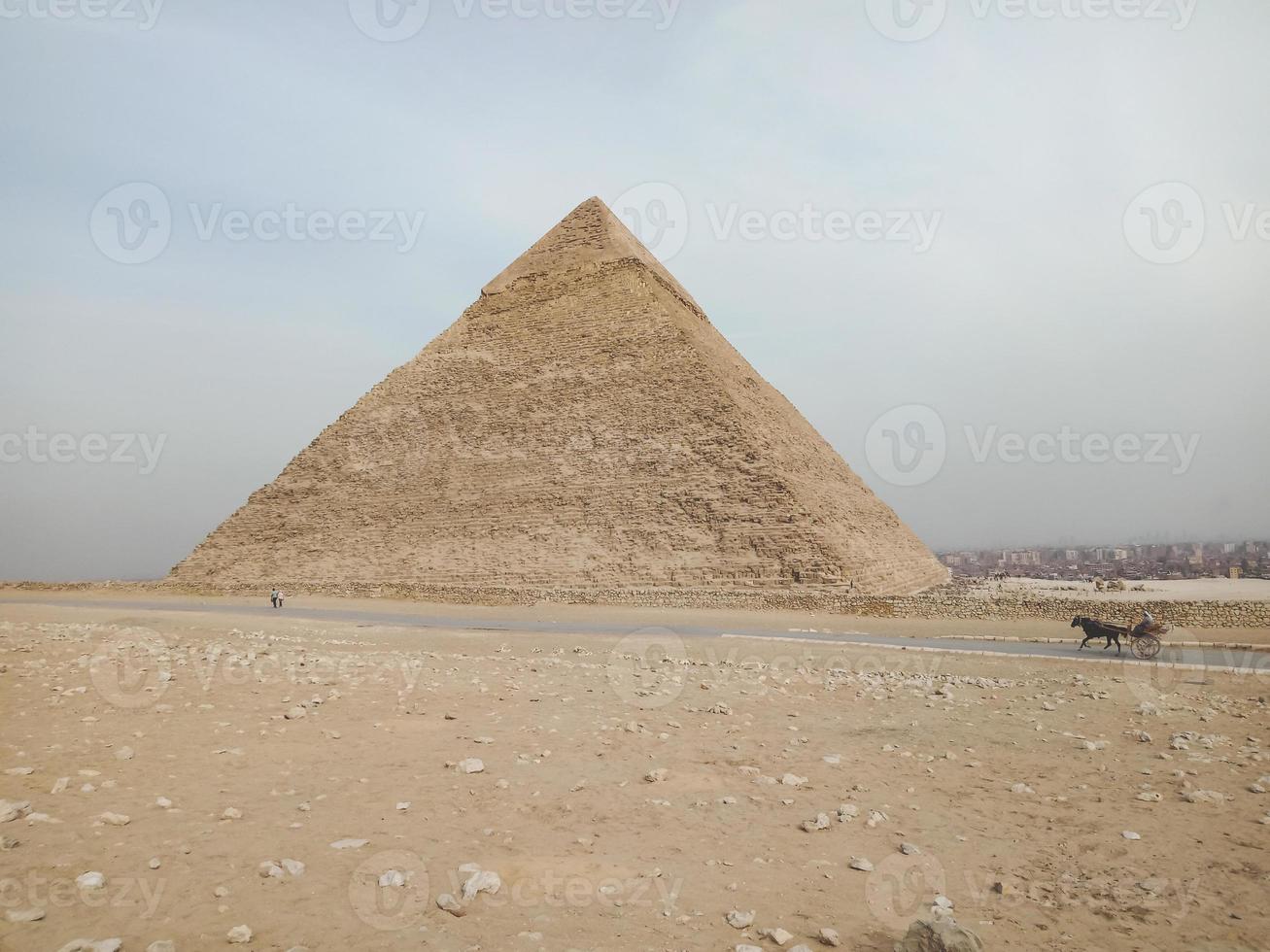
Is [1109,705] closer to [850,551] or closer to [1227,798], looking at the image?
[1227,798]

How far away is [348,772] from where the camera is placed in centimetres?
438

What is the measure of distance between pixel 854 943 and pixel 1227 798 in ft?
10.7

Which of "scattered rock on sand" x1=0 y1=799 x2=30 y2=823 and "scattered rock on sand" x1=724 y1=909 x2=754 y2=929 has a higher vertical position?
"scattered rock on sand" x1=0 y1=799 x2=30 y2=823

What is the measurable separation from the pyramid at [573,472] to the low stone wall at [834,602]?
0.76 meters

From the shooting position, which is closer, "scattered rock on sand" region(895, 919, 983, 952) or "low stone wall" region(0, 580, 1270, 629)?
"scattered rock on sand" region(895, 919, 983, 952)

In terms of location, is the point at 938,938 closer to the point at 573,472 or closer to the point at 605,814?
the point at 605,814

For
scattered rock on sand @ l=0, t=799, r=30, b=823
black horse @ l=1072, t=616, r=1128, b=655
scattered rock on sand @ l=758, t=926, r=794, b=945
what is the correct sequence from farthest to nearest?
1. black horse @ l=1072, t=616, r=1128, b=655
2. scattered rock on sand @ l=0, t=799, r=30, b=823
3. scattered rock on sand @ l=758, t=926, r=794, b=945

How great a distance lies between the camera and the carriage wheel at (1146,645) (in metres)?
11.4

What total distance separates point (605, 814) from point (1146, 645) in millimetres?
11795

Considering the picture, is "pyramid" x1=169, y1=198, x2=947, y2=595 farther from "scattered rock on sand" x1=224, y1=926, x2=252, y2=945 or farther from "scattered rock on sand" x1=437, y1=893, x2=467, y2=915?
"scattered rock on sand" x1=224, y1=926, x2=252, y2=945

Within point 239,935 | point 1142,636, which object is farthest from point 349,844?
point 1142,636

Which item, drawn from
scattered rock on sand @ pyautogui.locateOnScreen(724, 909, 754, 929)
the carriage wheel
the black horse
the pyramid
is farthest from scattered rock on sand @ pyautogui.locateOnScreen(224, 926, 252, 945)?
the pyramid

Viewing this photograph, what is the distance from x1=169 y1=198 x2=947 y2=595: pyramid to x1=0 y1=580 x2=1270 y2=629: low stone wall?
0.76m

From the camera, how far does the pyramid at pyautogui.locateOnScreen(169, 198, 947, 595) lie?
28578 mm
